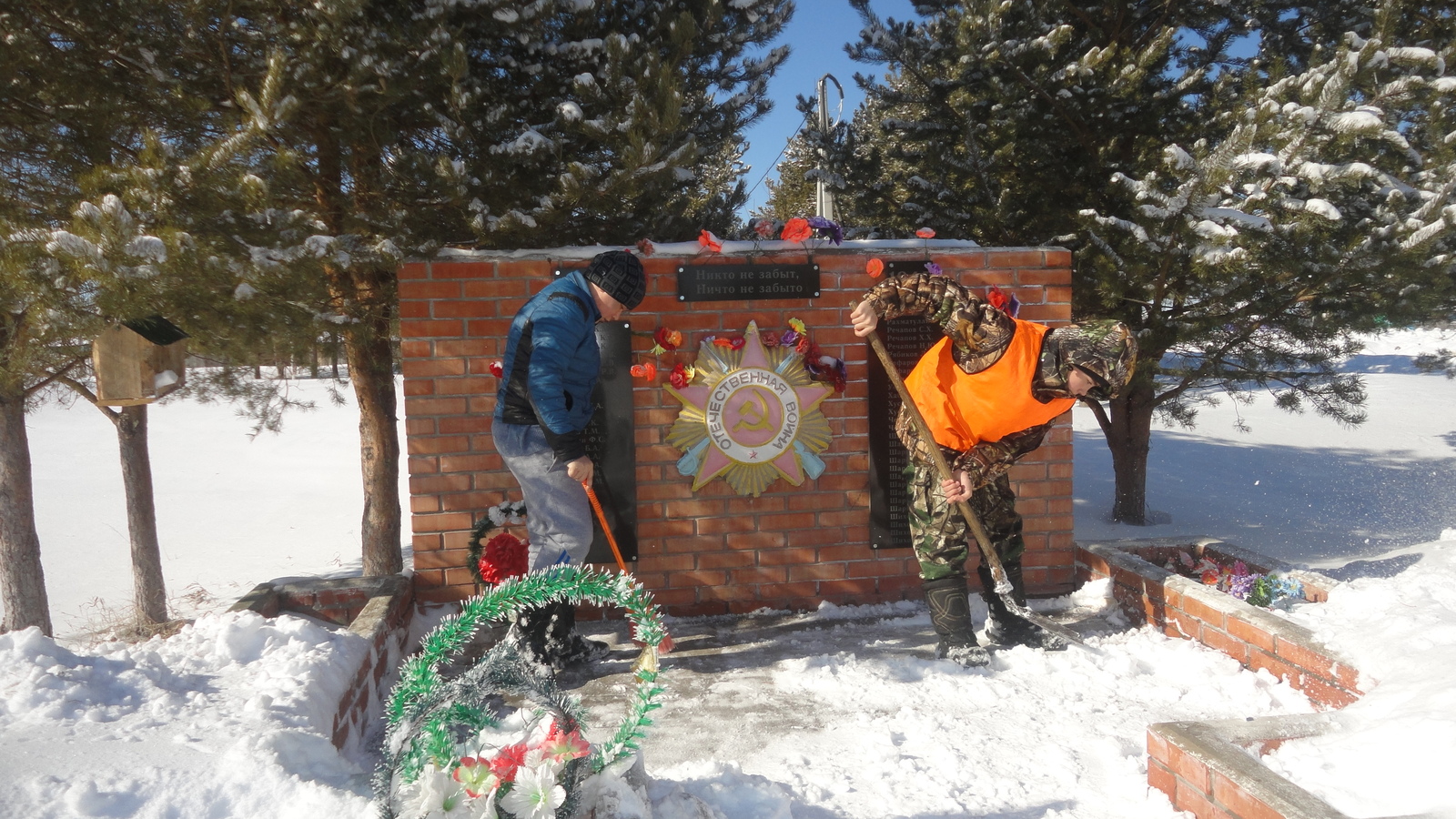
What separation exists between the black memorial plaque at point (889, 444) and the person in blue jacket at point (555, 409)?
1629 millimetres

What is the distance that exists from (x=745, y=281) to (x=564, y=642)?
2114 mm

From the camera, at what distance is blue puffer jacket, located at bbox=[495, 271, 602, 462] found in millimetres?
3379

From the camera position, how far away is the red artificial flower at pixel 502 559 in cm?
417

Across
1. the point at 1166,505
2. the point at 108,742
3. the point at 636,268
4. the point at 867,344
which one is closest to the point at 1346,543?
the point at 1166,505

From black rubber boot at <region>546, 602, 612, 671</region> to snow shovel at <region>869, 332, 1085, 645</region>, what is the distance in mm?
1822

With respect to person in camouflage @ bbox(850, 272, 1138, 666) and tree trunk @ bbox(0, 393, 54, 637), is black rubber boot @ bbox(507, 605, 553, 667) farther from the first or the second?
tree trunk @ bbox(0, 393, 54, 637)

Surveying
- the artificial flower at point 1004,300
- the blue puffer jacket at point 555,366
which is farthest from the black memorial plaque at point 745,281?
the artificial flower at point 1004,300

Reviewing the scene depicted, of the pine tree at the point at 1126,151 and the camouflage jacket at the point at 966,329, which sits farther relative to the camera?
the pine tree at the point at 1126,151

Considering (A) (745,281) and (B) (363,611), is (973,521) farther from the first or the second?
(B) (363,611)

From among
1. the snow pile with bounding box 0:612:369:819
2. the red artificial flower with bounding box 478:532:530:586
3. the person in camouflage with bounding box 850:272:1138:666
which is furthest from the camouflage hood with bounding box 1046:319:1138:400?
the snow pile with bounding box 0:612:369:819

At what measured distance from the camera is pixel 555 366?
340 centimetres

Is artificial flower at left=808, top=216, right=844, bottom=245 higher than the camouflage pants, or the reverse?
artificial flower at left=808, top=216, right=844, bottom=245

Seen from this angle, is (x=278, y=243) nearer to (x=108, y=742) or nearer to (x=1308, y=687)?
(x=108, y=742)

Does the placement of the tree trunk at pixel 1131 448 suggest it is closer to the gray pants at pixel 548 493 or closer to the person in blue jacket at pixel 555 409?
the person in blue jacket at pixel 555 409
